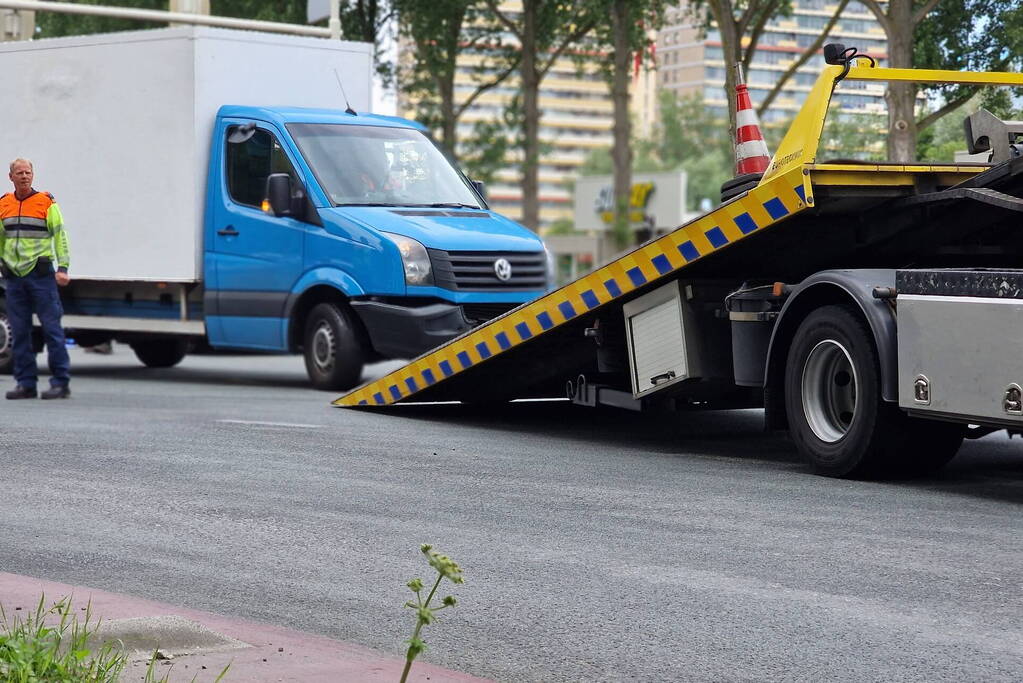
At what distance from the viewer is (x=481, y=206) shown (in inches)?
602

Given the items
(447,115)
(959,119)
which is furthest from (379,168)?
(447,115)

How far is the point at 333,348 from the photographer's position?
47.5ft

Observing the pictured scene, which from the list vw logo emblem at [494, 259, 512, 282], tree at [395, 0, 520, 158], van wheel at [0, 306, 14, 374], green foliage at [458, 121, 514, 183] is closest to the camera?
vw logo emblem at [494, 259, 512, 282]

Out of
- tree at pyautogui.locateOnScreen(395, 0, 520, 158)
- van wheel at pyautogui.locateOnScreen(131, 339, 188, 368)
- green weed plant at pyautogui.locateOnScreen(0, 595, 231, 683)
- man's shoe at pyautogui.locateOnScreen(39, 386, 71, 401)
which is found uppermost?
tree at pyautogui.locateOnScreen(395, 0, 520, 158)

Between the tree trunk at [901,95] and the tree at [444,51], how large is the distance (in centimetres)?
1490

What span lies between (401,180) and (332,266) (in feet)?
3.66

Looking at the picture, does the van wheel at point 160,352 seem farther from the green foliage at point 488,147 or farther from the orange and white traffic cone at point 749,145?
the green foliage at point 488,147

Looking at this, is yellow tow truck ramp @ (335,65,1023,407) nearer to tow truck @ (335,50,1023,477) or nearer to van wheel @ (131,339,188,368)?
tow truck @ (335,50,1023,477)

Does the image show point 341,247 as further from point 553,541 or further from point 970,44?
point 553,541

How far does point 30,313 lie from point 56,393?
26.1 inches

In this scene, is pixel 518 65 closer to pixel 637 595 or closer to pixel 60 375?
pixel 60 375

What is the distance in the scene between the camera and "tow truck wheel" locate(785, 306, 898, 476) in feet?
27.4

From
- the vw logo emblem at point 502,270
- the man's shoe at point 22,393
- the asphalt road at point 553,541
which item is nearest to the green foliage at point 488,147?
the vw logo emblem at point 502,270

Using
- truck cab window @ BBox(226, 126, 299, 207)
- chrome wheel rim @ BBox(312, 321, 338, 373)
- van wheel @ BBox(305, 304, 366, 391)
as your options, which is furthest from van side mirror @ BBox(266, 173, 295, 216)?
chrome wheel rim @ BBox(312, 321, 338, 373)
